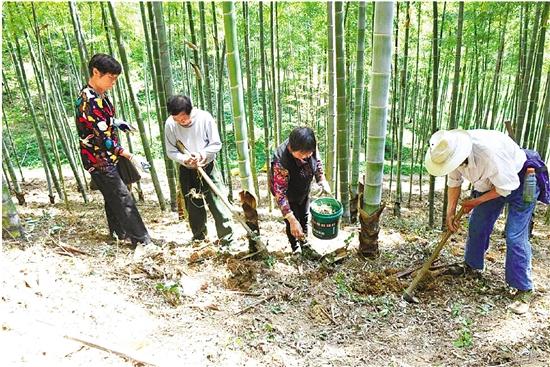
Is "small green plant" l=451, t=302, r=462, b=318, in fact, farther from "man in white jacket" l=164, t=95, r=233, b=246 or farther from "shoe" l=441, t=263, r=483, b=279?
"man in white jacket" l=164, t=95, r=233, b=246

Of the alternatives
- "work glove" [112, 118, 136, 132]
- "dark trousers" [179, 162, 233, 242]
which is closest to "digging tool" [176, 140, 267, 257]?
"dark trousers" [179, 162, 233, 242]

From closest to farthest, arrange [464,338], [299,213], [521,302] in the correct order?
[464,338]
[521,302]
[299,213]

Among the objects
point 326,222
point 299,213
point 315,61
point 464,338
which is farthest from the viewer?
point 315,61

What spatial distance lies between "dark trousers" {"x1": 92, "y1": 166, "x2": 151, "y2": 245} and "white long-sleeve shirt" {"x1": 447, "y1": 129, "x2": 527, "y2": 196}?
2801 mm

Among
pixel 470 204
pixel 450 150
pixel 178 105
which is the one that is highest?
pixel 178 105

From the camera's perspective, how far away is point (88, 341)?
2.10 m

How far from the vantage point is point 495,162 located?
2.79 meters

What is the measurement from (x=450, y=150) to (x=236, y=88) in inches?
68.6

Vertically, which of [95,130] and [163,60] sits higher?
[163,60]

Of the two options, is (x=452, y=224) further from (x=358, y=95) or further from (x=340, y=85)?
(x=358, y=95)

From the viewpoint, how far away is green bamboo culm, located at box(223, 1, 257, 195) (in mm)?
3033

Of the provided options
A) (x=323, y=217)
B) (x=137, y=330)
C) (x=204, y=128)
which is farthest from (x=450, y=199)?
(x=137, y=330)

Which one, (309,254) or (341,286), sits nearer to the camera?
(341,286)

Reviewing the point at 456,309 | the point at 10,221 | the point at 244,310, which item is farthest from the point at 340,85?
the point at 10,221
